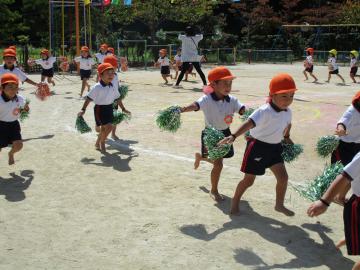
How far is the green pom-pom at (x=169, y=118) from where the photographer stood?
6082 mm

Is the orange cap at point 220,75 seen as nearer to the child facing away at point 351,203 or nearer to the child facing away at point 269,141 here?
the child facing away at point 269,141

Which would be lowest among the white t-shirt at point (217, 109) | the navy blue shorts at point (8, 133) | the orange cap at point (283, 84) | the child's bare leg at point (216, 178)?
the child's bare leg at point (216, 178)

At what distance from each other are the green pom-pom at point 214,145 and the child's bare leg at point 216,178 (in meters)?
0.39

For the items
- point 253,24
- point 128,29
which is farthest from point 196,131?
point 253,24

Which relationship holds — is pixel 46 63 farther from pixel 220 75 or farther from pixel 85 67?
pixel 220 75

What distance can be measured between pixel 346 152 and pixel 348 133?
0.26 metres

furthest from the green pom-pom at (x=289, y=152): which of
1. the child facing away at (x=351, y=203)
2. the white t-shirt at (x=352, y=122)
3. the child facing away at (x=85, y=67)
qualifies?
A: the child facing away at (x=85, y=67)

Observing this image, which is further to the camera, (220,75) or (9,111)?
(9,111)

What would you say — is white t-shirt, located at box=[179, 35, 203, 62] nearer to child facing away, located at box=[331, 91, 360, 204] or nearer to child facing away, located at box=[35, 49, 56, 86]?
child facing away, located at box=[35, 49, 56, 86]

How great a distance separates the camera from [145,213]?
5.57 metres

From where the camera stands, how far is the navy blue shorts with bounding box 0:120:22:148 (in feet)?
23.9

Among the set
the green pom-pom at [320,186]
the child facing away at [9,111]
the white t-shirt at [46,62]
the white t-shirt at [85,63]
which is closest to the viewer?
the green pom-pom at [320,186]

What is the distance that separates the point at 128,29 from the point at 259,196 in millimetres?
35231

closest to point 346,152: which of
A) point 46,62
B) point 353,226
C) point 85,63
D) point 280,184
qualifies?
point 280,184
